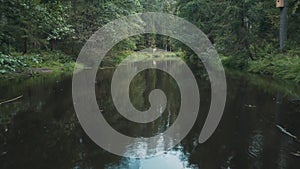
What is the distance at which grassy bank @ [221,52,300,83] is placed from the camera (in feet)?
56.2

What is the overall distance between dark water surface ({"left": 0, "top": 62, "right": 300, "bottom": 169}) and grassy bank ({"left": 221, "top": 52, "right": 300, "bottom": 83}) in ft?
19.2

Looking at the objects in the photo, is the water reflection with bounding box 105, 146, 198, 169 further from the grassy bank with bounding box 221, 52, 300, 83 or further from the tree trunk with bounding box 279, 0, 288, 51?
the tree trunk with bounding box 279, 0, 288, 51

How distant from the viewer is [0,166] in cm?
526

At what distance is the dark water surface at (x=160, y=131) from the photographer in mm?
5551

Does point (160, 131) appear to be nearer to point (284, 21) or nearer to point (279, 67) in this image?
point (279, 67)

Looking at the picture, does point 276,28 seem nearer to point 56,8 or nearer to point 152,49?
point 56,8

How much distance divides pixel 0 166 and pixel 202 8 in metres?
28.8

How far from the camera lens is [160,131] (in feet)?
25.5

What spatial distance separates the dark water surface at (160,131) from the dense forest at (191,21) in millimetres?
2478

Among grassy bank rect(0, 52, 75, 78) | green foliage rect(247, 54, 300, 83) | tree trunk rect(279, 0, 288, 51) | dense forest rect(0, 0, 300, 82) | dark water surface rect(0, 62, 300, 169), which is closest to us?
→ dark water surface rect(0, 62, 300, 169)

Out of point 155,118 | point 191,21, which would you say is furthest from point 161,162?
point 191,21

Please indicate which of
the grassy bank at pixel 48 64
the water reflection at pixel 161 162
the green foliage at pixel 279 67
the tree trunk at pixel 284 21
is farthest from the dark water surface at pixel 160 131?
the tree trunk at pixel 284 21

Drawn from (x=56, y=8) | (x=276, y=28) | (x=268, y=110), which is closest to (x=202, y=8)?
(x=276, y=28)

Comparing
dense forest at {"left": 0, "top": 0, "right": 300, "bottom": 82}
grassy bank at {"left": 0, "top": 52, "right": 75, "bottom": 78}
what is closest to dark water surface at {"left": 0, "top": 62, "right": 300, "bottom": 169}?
dense forest at {"left": 0, "top": 0, "right": 300, "bottom": 82}
